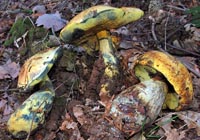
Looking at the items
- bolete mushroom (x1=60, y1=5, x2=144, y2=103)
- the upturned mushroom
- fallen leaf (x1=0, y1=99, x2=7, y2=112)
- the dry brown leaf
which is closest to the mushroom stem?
bolete mushroom (x1=60, y1=5, x2=144, y2=103)

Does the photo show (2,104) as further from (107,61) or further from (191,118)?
(191,118)

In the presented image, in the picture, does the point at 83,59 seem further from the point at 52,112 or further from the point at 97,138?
the point at 97,138

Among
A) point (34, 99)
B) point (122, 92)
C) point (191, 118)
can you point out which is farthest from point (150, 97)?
point (34, 99)

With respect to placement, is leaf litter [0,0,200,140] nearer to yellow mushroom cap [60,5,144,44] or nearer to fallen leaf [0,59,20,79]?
fallen leaf [0,59,20,79]

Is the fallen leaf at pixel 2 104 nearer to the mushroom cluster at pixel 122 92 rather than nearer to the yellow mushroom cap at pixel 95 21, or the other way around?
the mushroom cluster at pixel 122 92

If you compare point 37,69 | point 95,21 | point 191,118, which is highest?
point 95,21

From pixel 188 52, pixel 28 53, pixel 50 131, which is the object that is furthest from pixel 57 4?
pixel 50 131
